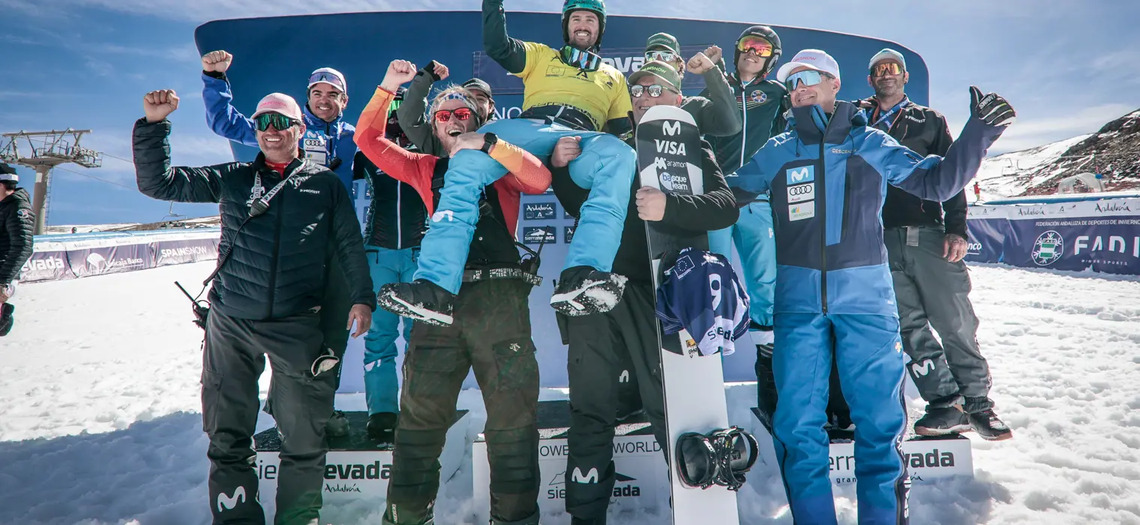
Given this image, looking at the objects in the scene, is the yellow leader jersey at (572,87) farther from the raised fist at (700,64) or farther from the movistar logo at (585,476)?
the movistar logo at (585,476)

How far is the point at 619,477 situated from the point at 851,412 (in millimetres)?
1268

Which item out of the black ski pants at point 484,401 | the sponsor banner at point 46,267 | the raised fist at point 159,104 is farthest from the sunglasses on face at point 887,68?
the sponsor banner at point 46,267

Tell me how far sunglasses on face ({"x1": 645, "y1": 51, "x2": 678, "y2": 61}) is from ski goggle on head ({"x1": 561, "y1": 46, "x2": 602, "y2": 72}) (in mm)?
303

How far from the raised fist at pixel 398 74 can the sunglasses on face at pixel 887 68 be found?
3167 mm

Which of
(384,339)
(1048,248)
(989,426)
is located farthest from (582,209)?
(1048,248)

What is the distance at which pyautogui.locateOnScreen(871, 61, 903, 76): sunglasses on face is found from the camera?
11.1ft

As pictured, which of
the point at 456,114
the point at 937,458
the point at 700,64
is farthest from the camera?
the point at 937,458

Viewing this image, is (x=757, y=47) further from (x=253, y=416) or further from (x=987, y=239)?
(x=987, y=239)

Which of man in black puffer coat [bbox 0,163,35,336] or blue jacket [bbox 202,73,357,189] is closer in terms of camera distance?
blue jacket [bbox 202,73,357,189]

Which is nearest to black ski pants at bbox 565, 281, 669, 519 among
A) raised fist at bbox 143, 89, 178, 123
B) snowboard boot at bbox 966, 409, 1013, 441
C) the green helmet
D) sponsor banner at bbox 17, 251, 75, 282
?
the green helmet

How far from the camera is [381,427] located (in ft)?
9.91

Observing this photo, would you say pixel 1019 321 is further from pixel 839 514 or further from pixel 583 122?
pixel 583 122

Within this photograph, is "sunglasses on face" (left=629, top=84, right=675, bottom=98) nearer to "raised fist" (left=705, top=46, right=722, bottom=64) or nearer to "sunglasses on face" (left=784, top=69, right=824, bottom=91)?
"sunglasses on face" (left=784, top=69, right=824, bottom=91)

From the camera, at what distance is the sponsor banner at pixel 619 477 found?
266cm
